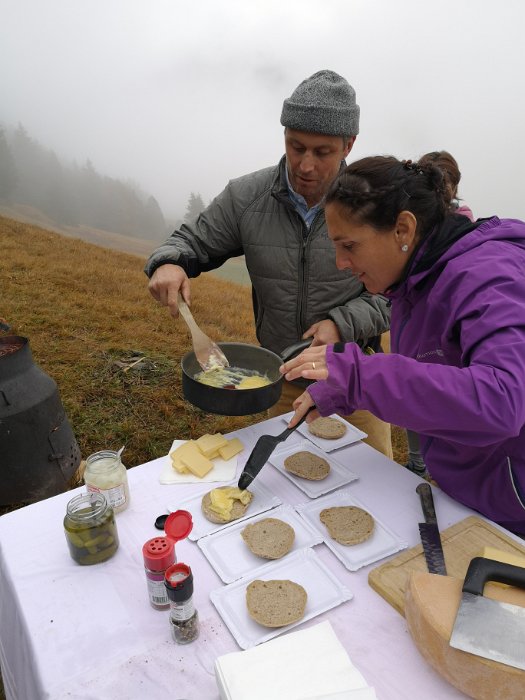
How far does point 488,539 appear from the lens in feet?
5.33

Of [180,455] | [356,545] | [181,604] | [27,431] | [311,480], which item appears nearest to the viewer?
[181,604]

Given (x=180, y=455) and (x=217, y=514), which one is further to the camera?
(x=180, y=455)

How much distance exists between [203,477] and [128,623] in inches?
27.7

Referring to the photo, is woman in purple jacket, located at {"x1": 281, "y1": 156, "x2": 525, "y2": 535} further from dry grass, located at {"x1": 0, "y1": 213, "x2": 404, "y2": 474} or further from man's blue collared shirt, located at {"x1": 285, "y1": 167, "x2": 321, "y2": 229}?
dry grass, located at {"x1": 0, "y1": 213, "x2": 404, "y2": 474}

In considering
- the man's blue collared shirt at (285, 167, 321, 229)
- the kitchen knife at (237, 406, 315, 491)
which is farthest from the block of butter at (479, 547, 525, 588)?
the man's blue collared shirt at (285, 167, 321, 229)

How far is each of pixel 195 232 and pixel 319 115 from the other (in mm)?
987

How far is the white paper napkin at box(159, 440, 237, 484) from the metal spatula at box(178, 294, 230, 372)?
0.51 meters

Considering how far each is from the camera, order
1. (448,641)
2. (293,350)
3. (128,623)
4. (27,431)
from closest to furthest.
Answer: (448,641)
(128,623)
(293,350)
(27,431)

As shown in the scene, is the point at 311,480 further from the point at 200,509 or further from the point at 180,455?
the point at 180,455

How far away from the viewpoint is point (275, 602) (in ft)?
4.51

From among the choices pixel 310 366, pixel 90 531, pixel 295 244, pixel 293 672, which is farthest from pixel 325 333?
pixel 293 672

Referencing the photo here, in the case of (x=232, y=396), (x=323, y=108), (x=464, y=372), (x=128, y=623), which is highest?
(x=323, y=108)

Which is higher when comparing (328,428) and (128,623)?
(128,623)

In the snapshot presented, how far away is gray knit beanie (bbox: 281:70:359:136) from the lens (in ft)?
7.43
